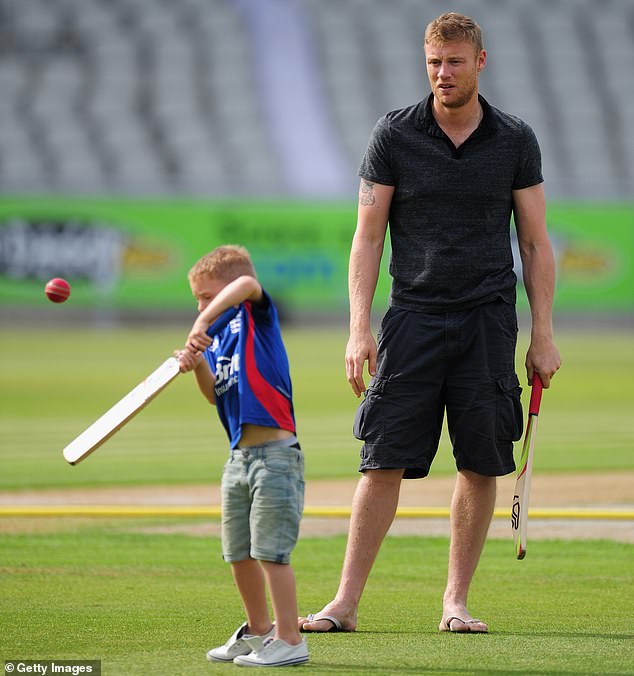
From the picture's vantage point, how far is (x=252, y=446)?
4.82m

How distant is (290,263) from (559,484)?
892 inches

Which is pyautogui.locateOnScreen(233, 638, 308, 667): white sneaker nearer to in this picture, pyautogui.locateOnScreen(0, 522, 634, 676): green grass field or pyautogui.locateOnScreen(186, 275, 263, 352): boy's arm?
pyautogui.locateOnScreen(0, 522, 634, 676): green grass field

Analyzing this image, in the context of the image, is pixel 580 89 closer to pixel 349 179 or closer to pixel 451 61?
pixel 349 179

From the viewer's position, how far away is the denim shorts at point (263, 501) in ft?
15.4

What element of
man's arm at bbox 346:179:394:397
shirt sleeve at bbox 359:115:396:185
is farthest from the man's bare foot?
shirt sleeve at bbox 359:115:396:185

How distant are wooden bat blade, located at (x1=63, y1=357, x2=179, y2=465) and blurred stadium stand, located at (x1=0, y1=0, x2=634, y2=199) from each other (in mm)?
32334

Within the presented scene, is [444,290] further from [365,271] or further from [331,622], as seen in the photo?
[331,622]

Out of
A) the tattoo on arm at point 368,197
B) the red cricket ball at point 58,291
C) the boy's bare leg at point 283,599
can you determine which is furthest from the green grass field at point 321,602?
the tattoo on arm at point 368,197

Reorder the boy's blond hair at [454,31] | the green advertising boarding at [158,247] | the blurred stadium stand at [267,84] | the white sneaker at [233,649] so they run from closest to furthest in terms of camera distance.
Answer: the white sneaker at [233,649]
the boy's blond hair at [454,31]
the green advertising boarding at [158,247]
the blurred stadium stand at [267,84]

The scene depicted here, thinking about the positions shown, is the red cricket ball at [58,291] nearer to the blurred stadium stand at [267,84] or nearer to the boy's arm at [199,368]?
the boy's arm at [199,368]

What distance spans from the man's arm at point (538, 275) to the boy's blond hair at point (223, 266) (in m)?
1.18

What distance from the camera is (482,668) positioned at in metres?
4.66

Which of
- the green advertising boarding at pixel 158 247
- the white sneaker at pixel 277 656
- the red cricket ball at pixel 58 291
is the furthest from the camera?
the green advertising boarding at pixel 158 247

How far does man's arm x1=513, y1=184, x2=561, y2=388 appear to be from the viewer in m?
5.52
